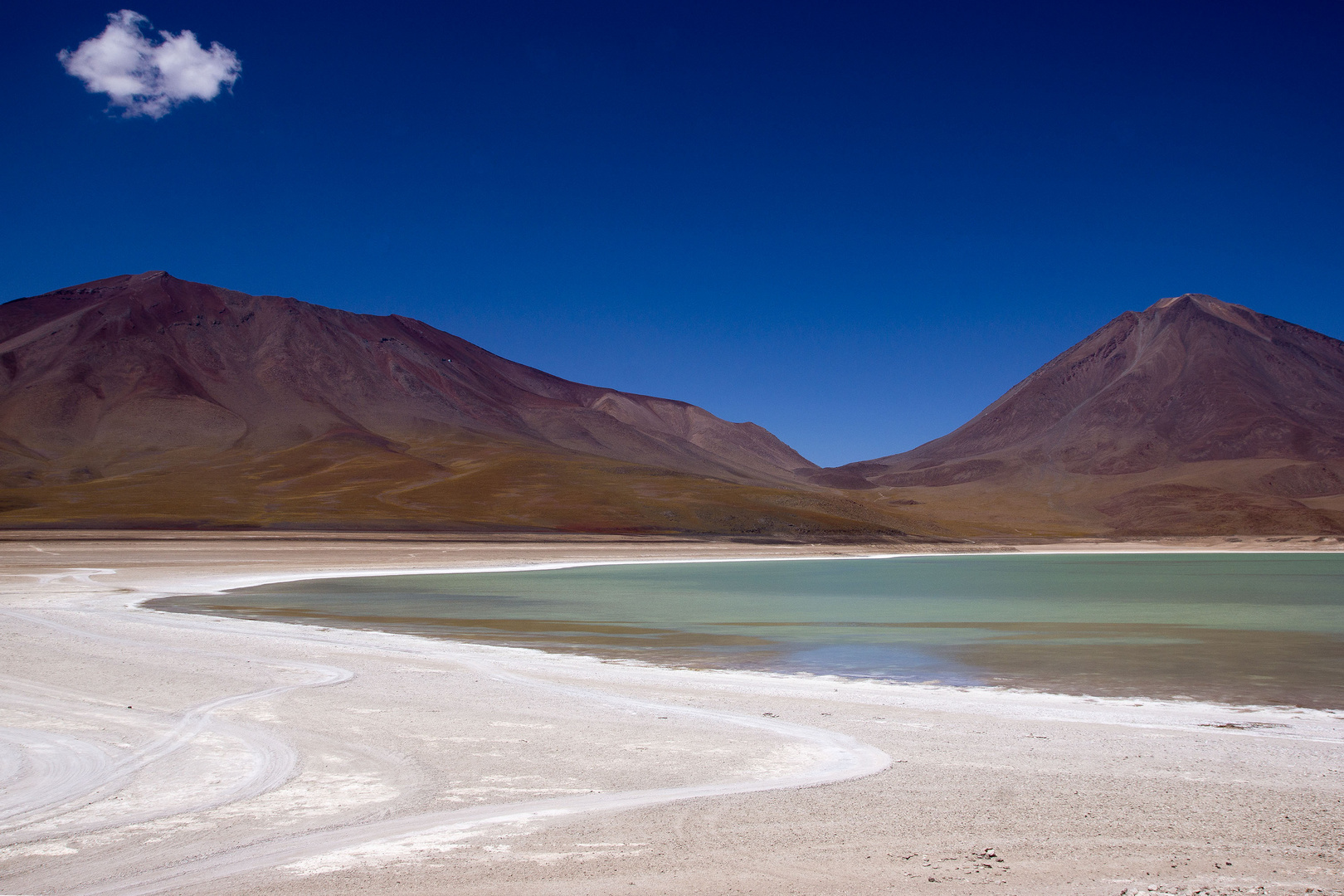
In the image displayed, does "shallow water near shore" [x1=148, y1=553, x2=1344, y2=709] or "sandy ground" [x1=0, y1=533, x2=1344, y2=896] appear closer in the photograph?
"sandy ground" [x1=0, y1=533, x2=1344, y2=896]

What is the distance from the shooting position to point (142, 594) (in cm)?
3775

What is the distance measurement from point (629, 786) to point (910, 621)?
22.4 metres

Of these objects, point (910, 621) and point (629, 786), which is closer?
point (629, 786)

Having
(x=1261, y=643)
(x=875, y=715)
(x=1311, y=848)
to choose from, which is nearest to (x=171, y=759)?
(x=875, y=715)

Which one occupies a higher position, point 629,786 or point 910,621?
point 910,621

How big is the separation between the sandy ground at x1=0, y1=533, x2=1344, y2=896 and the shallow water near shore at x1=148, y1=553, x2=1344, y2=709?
9.82 ft

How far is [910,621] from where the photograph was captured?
30281mm

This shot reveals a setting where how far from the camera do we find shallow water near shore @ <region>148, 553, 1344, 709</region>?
18.6 m

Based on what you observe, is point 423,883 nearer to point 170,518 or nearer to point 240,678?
point 240,678

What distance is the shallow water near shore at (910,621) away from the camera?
18.6 metres

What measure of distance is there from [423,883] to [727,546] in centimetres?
9599

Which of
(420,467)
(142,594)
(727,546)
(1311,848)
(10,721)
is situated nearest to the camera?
(1311,848)

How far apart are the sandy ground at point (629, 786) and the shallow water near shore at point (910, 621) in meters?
2.99

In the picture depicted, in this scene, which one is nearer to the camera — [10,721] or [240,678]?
[10,721]
